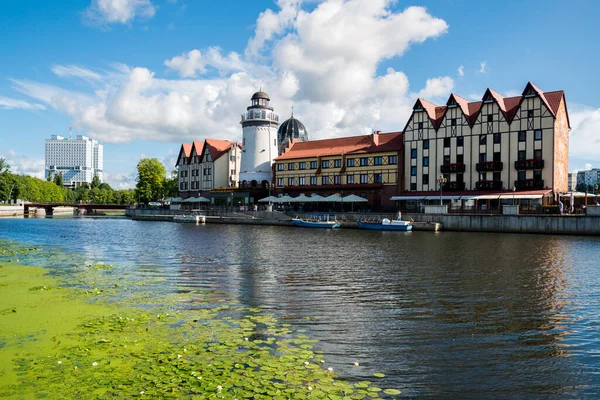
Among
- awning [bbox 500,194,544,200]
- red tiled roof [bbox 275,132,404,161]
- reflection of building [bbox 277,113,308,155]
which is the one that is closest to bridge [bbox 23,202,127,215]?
reflection of building [bbox 277,113,308,155]

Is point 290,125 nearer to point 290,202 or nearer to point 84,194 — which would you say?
point 290,202

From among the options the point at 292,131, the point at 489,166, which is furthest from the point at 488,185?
the point at 292,131

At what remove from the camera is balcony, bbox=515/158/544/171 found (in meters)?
60.3

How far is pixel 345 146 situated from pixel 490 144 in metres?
25.3

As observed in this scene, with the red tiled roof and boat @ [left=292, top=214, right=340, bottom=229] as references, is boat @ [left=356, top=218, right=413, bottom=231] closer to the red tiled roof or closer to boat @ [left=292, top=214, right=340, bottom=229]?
boat @ [left=292, top=214, right=340, bottom=229]

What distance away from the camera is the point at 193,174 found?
10756 cm

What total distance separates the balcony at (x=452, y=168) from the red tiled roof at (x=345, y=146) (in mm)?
7976

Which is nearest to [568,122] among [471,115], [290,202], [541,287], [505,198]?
[471,115]

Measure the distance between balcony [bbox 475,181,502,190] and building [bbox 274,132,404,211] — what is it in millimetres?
12080

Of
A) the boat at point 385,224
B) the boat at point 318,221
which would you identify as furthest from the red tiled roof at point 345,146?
the boat at point 385,224

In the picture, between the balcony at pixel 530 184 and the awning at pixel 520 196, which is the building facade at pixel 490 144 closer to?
the balcony at pixel 530 184

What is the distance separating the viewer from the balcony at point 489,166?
2499 inches

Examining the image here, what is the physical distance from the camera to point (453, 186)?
2665 inches

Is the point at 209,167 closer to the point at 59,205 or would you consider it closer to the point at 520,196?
the point at 59,205
